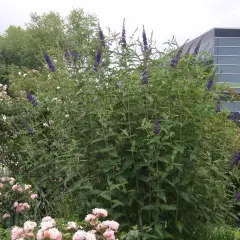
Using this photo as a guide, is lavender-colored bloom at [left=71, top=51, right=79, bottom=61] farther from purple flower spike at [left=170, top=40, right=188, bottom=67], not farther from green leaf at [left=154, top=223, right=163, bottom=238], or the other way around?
green leaf at [left=154, top=223, right=163, bottom=238]

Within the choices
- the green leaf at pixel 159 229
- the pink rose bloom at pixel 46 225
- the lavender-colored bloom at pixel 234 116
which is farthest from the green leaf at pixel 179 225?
the lavender-colored bloom at pixel 234 116

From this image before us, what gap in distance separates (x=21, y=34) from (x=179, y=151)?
42.1m

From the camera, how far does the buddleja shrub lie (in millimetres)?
3799

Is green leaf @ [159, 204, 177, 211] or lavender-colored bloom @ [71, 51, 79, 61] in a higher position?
lavender-colored bloom @ [71, 51, 79, 61]

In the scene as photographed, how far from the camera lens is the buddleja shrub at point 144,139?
3.80 m

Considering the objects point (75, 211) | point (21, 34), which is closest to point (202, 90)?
point (75, 211)

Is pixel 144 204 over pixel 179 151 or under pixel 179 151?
under

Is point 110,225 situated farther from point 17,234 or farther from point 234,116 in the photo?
point 234,116

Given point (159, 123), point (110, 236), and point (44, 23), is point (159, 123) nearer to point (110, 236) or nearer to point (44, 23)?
point (110, 236)

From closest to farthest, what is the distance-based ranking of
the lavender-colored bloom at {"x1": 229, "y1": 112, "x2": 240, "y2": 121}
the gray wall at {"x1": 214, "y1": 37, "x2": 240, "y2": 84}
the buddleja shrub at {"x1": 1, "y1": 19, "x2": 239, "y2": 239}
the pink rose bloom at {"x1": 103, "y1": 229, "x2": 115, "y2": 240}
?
the pink rose bloom at {"x1": 103, "y1": 229, "x2": 115, "y2": 240}
the buddleja shrub at {"x1": 1, "y1": 19, "x2": 239, "y2": 239}
the lavender-colored bloom at {"x1": 229, "y1": 112, "x2": 240, "y2": 121}
the gray wall at {"x1": 214, "y1": 37, "x2": 240, "y2": 84}

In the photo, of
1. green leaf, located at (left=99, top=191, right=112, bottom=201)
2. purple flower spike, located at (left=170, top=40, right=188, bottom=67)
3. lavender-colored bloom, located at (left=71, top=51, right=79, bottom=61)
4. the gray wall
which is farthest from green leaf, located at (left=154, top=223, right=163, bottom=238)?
the gray wall

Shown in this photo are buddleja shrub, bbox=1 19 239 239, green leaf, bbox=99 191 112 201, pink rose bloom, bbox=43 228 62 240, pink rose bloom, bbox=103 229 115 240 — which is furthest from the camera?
buddleja shrub, bbox=1 19 239 239

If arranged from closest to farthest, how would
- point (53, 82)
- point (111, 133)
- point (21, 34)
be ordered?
point (111, 133), point (53, 82), point (21, 34)

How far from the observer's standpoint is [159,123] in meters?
3.85
